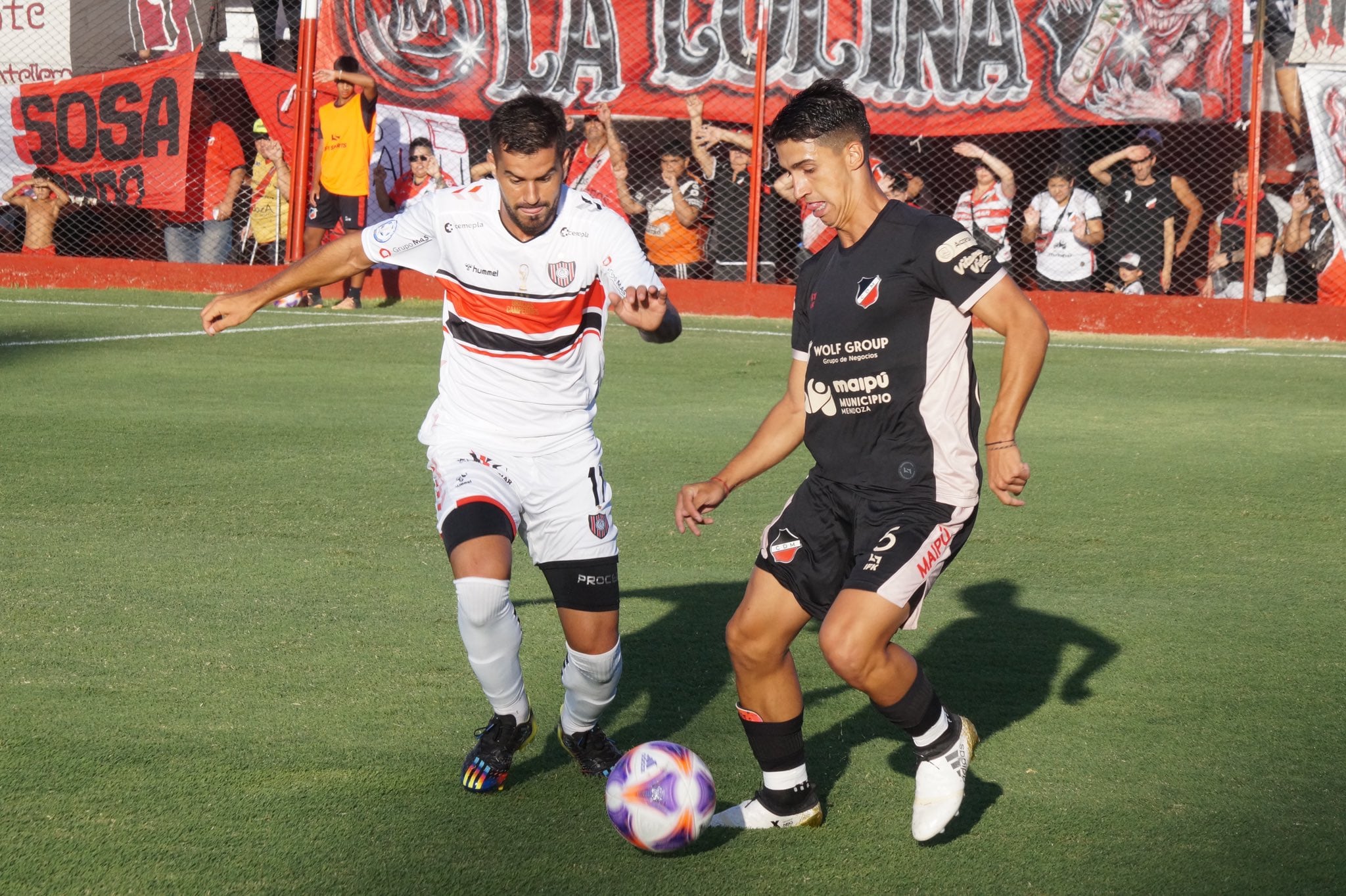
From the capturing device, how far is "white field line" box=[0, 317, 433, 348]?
1318cm

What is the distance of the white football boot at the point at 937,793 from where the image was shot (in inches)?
154

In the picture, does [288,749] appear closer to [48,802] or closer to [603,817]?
[48,802]

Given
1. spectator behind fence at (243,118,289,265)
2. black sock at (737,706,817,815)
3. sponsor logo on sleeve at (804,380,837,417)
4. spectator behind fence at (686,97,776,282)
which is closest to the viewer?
black sock at (737,706,817,815)

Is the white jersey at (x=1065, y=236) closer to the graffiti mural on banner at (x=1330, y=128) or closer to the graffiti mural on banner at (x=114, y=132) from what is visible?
the graffiti mural on banner at (x=1330, y=128)

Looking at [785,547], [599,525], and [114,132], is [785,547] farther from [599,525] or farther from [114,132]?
[114,132]

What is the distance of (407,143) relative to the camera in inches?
667

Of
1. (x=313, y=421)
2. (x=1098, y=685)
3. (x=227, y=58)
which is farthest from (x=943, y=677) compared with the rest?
(x=227, y=58)

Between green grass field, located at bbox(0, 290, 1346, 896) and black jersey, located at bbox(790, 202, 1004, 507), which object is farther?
black jersey, located at bbox(790, 202, 1004, 507)

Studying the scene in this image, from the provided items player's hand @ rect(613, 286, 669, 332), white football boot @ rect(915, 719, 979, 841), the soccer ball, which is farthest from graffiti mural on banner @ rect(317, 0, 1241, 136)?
the soccer ball

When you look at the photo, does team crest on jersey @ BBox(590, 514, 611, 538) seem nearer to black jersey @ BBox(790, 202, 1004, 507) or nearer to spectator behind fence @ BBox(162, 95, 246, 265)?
black jersey @ BBox(790, 202, 1004, 507)

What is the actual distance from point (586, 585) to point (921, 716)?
1115mm

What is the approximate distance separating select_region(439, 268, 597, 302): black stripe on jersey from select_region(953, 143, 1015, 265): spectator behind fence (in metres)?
11.3

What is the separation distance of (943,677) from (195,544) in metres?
3.43

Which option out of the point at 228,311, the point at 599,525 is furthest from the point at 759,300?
the point at 228,311
